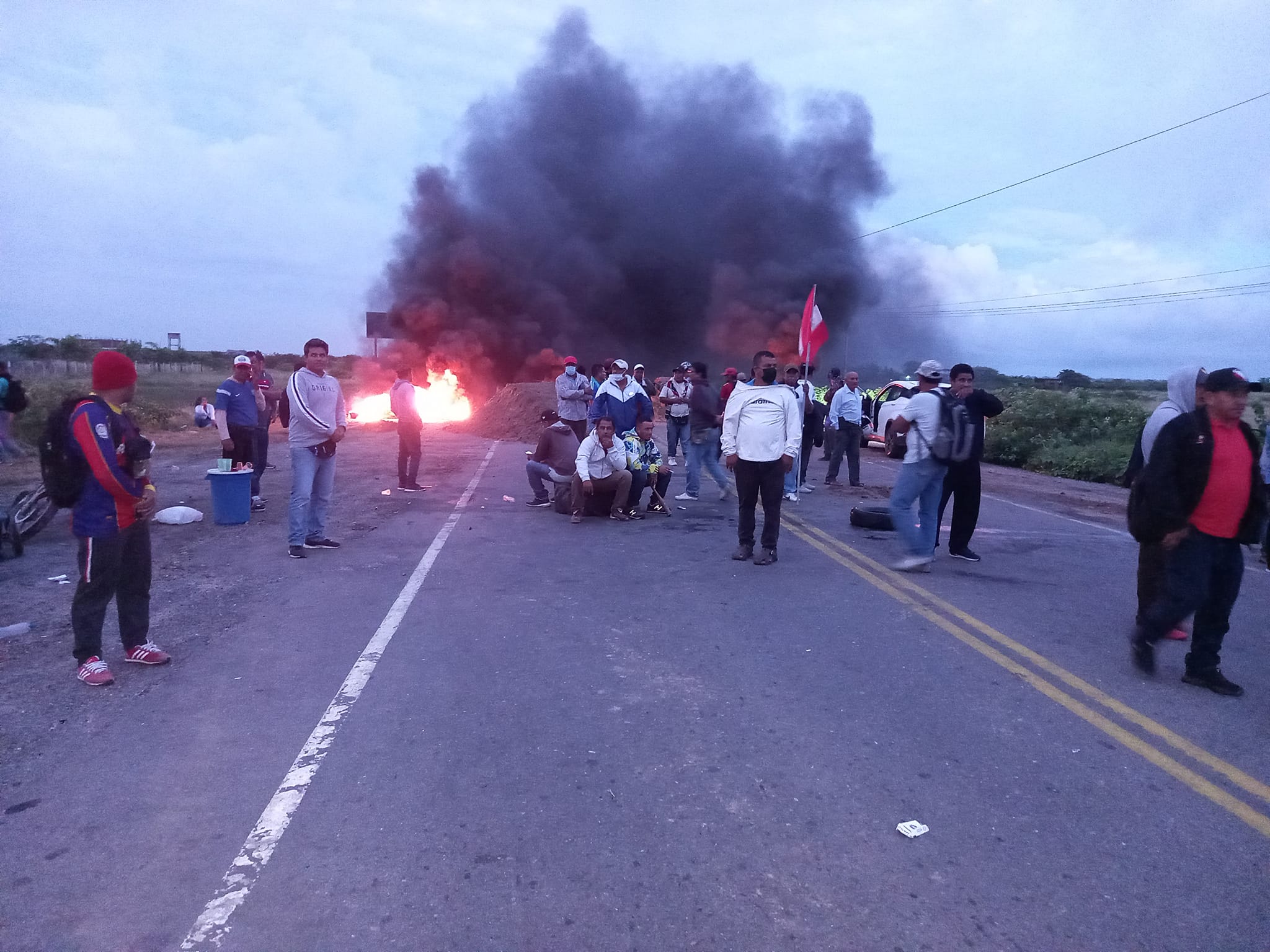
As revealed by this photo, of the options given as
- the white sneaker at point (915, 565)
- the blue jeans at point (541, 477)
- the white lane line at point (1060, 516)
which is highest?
the blue jeans at point (541, 477)

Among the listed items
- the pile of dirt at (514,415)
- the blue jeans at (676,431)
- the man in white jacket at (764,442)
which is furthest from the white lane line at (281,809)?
the pile of dirt at (514,415)

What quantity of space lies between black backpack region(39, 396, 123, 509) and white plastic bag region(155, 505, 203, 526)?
4904 millimetres

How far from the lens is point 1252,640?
5504 millimetres

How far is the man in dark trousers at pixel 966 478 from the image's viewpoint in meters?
7.46

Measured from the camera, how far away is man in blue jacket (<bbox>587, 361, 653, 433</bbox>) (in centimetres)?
1009

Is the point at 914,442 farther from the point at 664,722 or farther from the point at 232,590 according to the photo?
the point at 232,590

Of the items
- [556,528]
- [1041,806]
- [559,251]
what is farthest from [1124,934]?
[559,251]

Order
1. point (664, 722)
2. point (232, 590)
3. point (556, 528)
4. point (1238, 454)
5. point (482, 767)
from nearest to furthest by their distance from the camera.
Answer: point (482, 767) → point (664, 722) → point (1238, 454) → point (232, 590) → point (556, 528)

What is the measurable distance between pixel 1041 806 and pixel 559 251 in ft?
114

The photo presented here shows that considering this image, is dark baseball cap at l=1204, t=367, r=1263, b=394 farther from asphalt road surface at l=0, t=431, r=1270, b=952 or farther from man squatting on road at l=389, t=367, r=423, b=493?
man squatting on road at l=389, t=367, r=423, b=493

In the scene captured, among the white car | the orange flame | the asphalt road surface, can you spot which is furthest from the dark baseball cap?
the orange flame

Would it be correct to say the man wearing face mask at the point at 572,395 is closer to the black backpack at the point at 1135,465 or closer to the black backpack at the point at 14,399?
the black backpack at the point at 14,399

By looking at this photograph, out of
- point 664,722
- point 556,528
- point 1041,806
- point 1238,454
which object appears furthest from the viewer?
point 556,528

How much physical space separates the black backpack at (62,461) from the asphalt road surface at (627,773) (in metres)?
1.00
